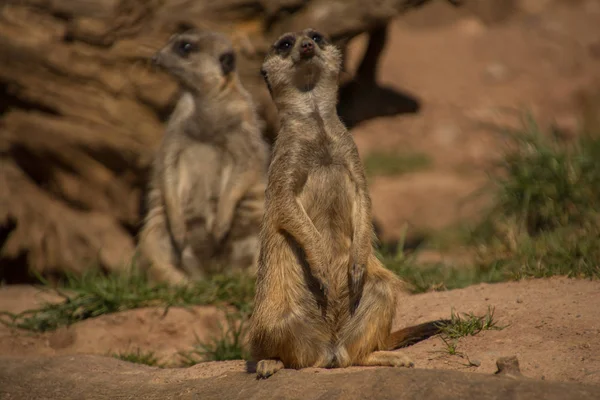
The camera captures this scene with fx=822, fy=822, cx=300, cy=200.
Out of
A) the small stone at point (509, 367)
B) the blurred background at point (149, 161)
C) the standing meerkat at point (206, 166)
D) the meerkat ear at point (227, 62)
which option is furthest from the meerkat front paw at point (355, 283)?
the meerkat ear at point (227, 62)

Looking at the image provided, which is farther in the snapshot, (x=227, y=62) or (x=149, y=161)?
(x=149, y=161)

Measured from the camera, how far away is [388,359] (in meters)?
2.78

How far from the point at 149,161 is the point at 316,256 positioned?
325 cm

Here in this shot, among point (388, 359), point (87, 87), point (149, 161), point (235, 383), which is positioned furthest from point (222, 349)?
point (87, 87)

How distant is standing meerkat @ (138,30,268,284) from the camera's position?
5.14 m

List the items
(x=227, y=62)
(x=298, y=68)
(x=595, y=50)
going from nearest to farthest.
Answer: (x=298, y=68) < (x=227, y=62) < (x=595, y=50)

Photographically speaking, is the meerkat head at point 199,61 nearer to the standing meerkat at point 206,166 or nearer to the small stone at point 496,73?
the standing meerkat at point 206,166

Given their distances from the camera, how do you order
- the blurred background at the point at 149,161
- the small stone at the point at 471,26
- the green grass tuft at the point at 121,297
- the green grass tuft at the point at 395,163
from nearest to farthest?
the green grass tuft at the point at 121,297 < the blurred background at the point at 149,161 < the green grass tuft at the point at 395,163 < the small stone at the point at 471,26

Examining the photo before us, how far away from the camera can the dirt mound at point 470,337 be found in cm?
266

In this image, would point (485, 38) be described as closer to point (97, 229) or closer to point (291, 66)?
point (97, 229)

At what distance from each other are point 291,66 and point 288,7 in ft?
8.26

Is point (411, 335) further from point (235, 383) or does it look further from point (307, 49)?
point (307, 49)

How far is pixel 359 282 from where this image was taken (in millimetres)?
2947

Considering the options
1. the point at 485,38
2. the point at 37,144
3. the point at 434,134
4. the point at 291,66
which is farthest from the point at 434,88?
the point at 291,66
